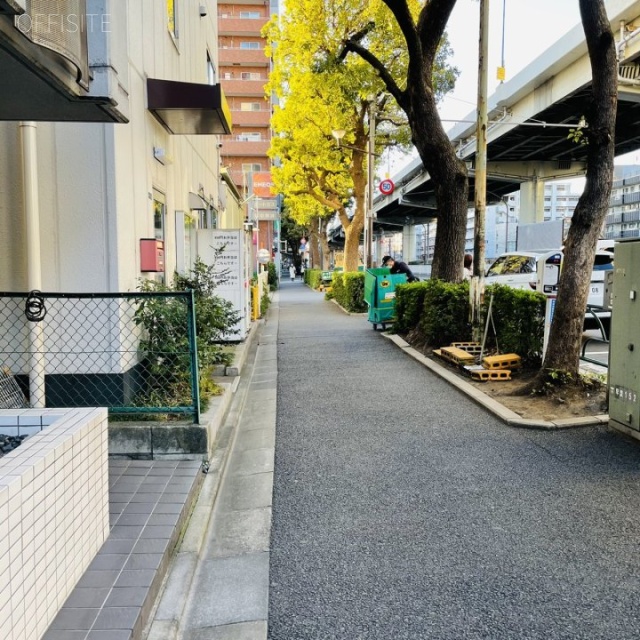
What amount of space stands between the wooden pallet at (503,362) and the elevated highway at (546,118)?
5.68 metres

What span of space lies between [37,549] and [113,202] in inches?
138

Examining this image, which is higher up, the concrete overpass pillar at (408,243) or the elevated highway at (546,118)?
the elevated highway at (546,118)

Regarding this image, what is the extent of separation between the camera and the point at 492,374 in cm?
725

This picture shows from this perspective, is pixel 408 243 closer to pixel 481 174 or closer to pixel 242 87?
pixel 242 87

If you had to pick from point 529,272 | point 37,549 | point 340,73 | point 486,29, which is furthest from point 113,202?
point 340,73

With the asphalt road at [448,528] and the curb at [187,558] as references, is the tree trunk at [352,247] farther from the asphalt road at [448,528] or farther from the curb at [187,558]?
the curb at [187,558]

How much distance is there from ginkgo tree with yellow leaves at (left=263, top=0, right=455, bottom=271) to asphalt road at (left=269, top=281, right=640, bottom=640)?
37.2 feet

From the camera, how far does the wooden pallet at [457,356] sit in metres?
7.91

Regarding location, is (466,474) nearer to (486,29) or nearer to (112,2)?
(112,2)

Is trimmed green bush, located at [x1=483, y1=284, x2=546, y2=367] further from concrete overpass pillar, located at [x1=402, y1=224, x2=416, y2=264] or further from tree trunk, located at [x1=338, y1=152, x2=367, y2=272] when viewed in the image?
concrete overpass pillar, located at [x1=402, y1=224, x2=416, y2=264]

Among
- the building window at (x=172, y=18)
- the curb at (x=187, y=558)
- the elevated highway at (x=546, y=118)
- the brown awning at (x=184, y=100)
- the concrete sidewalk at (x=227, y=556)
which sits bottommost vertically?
the concrete sidewalk at (x=227, y=556)

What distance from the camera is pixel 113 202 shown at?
504 centimetres

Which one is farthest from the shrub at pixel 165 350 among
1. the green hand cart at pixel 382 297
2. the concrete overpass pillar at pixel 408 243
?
the concrete overpass pillar at pixel 408 243

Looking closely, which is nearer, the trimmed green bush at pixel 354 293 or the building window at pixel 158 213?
the building window at pixel 158 213
